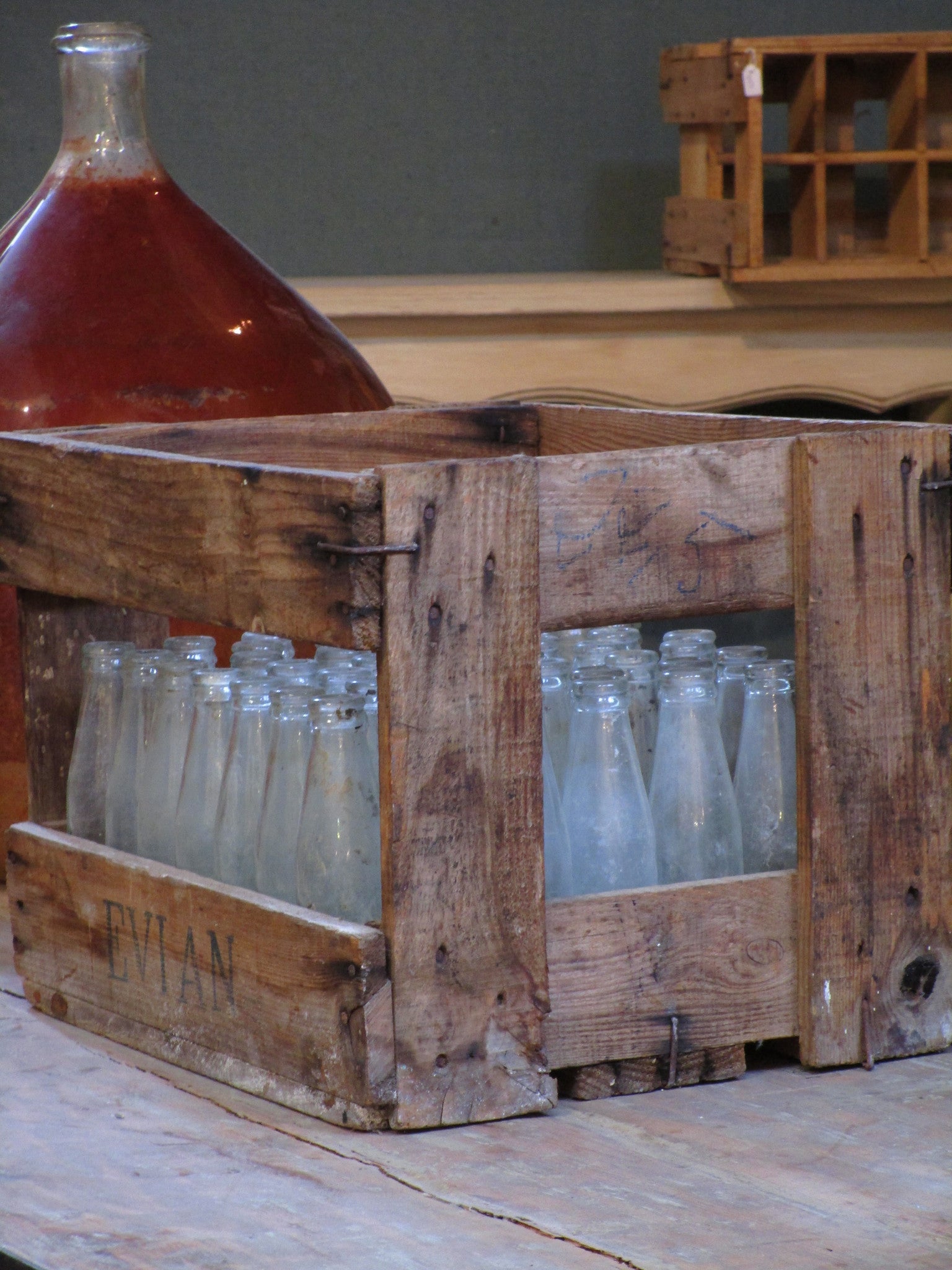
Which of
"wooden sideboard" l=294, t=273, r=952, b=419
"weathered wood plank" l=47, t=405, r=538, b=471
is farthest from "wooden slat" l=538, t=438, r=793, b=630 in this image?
"wooden sideboard" l=294, t=273, r=952, b=419

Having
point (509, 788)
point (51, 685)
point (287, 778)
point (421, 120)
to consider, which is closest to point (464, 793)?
point (509, 788)

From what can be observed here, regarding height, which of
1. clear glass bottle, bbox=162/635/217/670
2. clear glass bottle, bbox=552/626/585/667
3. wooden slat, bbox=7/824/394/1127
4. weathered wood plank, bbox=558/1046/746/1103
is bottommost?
weathered wood plank, bbox=558/1046/746/1103

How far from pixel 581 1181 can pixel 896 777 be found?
328 millimetres

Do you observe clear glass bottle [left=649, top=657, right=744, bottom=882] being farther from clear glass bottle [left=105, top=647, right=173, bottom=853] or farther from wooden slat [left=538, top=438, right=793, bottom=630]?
clear glass bottle [left=105, top=647, right=173, bottom=853]

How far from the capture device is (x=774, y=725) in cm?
112

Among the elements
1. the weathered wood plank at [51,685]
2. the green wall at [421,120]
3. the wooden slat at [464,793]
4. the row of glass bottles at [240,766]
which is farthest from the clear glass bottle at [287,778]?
the green wall at [421,120]

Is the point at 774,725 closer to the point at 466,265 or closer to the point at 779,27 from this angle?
the point at 466,265

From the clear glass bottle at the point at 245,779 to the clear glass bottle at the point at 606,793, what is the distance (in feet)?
0.61

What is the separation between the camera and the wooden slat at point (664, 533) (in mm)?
1023

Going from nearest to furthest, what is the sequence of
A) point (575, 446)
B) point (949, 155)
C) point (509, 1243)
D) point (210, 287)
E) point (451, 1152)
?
point (509, 1243)
point (451, 1152)
point (575, 446)
point (210, 287)
point (949, 155)

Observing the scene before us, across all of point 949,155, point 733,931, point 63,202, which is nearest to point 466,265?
point 949,155

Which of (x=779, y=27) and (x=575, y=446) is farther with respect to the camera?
(x=779, y=27)

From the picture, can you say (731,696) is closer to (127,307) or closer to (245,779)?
(245,779)

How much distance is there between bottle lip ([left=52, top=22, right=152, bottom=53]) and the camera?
156cm
